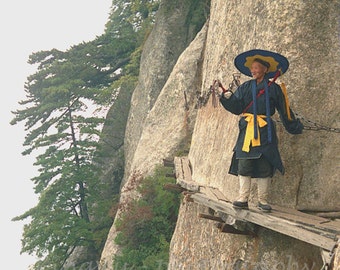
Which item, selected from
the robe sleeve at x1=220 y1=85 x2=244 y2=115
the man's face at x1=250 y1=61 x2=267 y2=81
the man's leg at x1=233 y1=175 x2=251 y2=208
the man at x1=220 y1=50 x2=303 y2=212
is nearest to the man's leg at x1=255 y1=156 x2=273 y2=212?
the man at x1=220 y1=50 x2=303 y2=212

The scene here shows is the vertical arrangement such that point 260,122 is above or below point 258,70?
below

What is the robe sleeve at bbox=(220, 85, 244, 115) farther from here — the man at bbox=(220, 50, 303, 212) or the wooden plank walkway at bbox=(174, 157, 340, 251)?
the wooden plank walkway at bbox=(174, 157, 340, 251)

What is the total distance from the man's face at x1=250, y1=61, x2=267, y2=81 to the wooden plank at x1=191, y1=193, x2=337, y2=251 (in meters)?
1.86

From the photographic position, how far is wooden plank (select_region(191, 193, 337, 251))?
13.4 ft

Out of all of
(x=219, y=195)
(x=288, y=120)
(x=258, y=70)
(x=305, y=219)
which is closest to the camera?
(x=305, y=219)

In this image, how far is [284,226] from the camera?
4.57m

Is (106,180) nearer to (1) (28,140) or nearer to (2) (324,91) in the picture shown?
(1) (28,140)

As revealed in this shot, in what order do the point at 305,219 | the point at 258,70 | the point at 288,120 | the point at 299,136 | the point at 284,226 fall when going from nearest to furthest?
the point at 284,226 → the point at 305,219 → the point at 288,120 → the point at 258,70 → the point at 299,136

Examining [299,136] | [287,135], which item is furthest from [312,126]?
[287,135]

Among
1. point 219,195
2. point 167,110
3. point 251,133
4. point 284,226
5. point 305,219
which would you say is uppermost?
point 167,110

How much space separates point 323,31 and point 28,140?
19.9 meters

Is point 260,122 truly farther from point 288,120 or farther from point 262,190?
point 262,190

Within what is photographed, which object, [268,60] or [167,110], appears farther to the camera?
[167,110]

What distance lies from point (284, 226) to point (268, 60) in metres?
2.22
